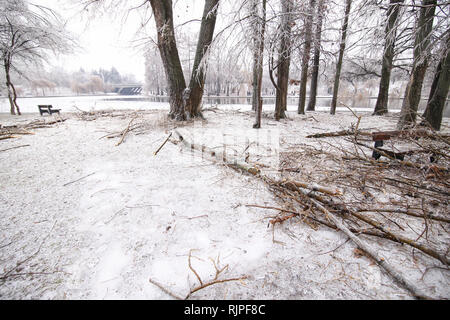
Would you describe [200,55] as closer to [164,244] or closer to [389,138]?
[389,138]

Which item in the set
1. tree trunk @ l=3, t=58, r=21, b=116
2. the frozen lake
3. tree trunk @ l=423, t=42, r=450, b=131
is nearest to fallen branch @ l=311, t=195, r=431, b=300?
tree trunk @ l=423, t=42, r=450, b=131

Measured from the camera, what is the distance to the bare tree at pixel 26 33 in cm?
970

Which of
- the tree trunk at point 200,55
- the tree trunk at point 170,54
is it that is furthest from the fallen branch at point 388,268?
the tree trunk at point 170,54

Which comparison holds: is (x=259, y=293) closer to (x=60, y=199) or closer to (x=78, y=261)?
(x=78, y=261)

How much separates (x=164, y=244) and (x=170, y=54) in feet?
23.5

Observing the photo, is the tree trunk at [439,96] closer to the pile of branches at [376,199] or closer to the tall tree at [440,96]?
the tall tree at [440,96]

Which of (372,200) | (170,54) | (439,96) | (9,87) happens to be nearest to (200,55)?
(170,54)

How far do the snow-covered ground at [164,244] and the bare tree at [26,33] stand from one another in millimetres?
12034

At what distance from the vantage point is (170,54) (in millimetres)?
6852

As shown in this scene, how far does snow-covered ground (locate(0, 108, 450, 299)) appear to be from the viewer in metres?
1.30

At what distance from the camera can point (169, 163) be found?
3.55 meters

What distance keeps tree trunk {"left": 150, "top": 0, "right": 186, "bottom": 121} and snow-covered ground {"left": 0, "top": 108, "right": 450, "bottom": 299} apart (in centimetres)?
480
